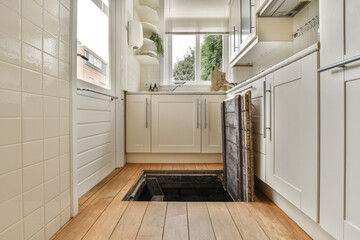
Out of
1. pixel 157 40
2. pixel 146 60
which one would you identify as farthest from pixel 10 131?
pixel 157 40

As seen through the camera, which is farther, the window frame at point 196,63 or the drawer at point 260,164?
the window frame at point 196,63

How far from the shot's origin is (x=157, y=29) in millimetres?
3266

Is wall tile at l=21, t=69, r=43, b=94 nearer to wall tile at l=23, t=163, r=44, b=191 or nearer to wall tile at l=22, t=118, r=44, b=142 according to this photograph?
wall tile at l=22, t=118, r=44, b=142

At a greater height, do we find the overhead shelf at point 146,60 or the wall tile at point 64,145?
the overhead shelf at point 146,60

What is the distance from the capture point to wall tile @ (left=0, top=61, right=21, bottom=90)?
761 millimetres

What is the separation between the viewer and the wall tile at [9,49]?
0.76 metres

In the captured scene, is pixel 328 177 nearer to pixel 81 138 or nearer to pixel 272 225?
pixel 272 225

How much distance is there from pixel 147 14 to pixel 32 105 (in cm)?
270

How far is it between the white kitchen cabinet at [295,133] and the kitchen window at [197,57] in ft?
6.86

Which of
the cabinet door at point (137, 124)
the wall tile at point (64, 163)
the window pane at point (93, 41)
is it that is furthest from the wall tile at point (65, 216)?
the cabinet door at point (137, 124)

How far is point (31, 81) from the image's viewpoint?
2.98 feet

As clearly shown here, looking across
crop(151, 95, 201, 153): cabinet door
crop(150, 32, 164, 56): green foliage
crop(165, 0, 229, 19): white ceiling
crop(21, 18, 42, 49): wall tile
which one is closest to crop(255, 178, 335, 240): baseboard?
crop(151, 95, 201, 153): cabinet door

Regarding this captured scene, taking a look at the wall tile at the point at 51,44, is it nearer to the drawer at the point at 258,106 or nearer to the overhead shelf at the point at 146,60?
the drawer at the point at 258,106

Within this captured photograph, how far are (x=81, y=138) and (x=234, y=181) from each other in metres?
1.30
